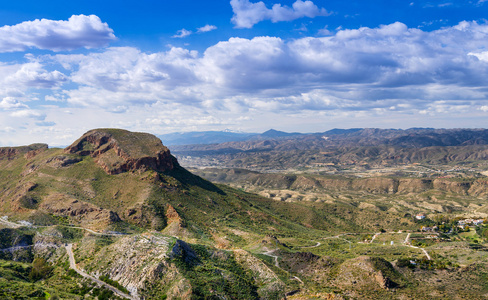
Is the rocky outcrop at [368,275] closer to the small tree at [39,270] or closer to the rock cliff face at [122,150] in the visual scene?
the small tree at [39,270]

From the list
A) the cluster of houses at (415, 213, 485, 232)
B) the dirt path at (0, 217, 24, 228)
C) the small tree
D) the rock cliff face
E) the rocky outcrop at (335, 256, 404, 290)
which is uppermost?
the rock cliff face

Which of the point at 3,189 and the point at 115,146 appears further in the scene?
the point at 115,146

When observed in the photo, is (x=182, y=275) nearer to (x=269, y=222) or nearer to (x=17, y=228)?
(x=17, y=228)

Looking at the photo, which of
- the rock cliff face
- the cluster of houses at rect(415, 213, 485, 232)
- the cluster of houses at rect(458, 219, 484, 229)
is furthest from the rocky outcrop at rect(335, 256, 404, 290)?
the rock cliff face

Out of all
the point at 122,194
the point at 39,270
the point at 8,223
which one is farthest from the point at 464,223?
the point at 8,223

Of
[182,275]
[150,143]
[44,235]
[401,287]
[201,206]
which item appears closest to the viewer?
[182,275]

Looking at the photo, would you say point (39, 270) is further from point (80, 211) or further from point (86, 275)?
point (80, 211)

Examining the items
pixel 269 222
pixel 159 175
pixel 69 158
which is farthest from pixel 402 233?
pixel 69 158

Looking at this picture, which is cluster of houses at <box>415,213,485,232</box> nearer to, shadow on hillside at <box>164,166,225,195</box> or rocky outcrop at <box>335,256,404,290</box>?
rocky outcrop at <box>335,256,404,290</box>

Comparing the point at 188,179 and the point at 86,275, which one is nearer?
the point at 86,275
